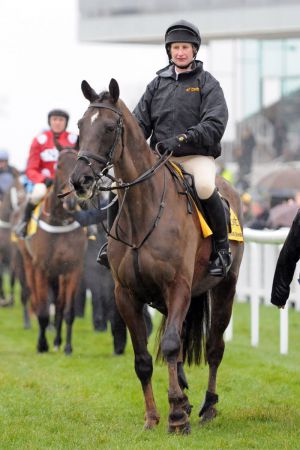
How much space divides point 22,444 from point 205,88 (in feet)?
9.40

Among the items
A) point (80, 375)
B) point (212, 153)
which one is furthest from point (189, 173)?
point (80, 375)

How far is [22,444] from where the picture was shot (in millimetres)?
7109

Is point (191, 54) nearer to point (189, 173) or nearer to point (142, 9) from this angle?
point (189, 173)

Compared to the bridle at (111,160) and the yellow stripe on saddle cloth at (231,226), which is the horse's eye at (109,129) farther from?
the yellow stripe on saddle cloth at (231,226)

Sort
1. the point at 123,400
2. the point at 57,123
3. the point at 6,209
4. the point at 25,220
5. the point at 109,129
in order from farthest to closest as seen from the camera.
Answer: the point at 6,209 < the point at 25,220 < the point at 57,123 < the point at 123,400 < the point at 109,129

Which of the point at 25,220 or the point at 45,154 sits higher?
the point at 45,154

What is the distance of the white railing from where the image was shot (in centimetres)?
1170

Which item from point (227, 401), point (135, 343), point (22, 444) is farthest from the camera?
point (227, 401)

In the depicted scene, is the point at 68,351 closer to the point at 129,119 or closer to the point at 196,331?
the point at 196,331

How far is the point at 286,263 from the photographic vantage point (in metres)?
7.77

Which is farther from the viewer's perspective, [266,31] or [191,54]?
[266,31]

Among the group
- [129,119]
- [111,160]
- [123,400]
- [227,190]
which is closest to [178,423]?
[123,400]

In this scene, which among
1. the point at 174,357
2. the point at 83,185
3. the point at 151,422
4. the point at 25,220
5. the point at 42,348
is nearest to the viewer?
the point at 83,185

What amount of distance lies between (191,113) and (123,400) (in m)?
Answer: 2.42
